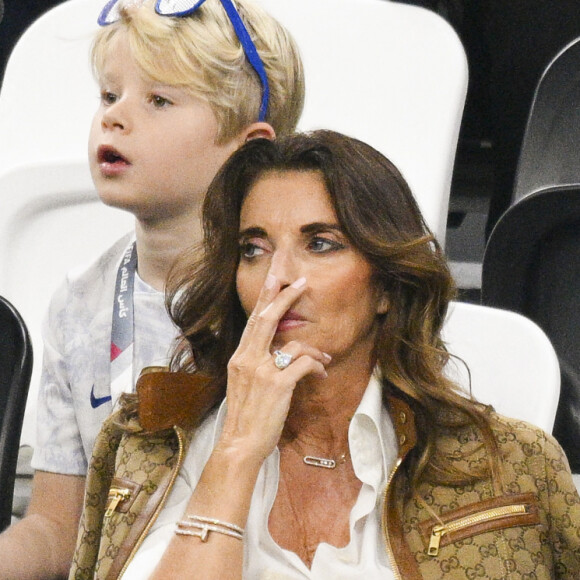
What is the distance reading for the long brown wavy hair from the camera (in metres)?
1.39

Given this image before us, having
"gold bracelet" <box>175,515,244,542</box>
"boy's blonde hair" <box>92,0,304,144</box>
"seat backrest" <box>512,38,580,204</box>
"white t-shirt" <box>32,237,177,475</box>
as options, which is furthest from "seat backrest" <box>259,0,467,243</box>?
"gold bracelet" <box>175,515,244,542</box>

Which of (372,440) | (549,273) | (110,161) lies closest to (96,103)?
(110,161)

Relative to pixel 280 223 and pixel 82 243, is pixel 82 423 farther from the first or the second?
pixel 82 243

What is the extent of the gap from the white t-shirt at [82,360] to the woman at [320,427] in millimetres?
173

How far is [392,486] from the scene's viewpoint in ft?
4.46

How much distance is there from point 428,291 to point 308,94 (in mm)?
973

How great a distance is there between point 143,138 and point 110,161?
0.06 metres

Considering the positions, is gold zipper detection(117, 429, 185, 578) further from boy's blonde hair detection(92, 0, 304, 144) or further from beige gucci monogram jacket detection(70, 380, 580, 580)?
boy's blonde hair detection(92, 0, 304, 144)

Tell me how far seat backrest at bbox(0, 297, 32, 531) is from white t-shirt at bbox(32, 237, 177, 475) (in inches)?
1.9

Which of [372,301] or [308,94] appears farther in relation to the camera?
[308,94]

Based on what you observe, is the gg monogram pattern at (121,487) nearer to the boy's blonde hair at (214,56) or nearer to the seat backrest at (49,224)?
the boy's blonde hair at (214,56)

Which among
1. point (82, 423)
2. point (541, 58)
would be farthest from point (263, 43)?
point (541, 58)

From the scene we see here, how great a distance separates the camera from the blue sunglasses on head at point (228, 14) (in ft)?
5.25

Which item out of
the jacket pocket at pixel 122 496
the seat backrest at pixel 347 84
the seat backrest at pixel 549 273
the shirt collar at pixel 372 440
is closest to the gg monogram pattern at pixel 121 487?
the jacket pocket at pixel 122 496
